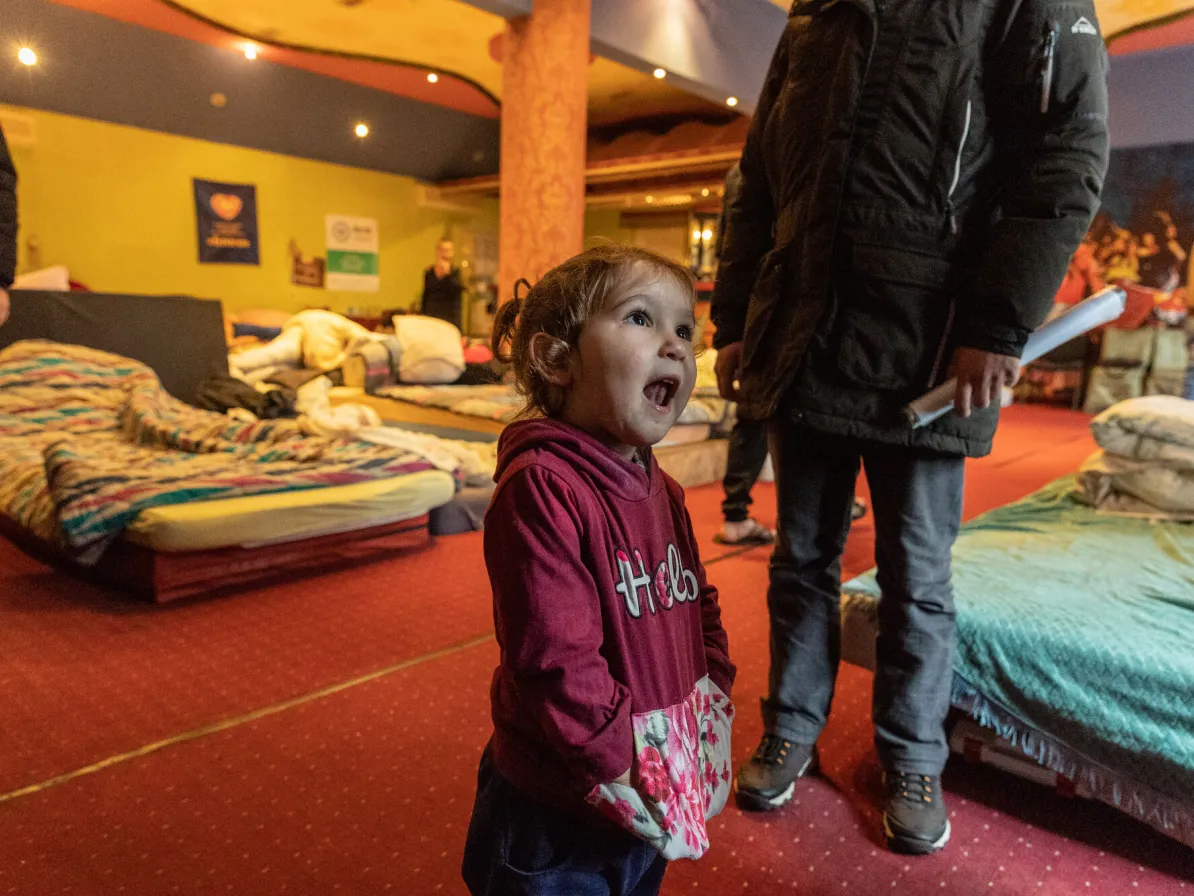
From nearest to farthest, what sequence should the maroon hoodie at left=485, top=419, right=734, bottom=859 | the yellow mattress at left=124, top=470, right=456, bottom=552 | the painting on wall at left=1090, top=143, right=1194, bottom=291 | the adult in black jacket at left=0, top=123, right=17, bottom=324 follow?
1. the maroon hoodie at left=485, top=419, right=734, bottom=859
2. the adult in black jacket at left=0, top=123, right=17, bottom=324
3. the yellow mattress at left=124, top=470, right=456, bottom=552
4. the painting on wall at left=1090, top=143, right=1194, bottom=291

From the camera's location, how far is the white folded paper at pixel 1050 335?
3.55 ft

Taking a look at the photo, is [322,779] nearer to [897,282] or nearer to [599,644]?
[599,644]

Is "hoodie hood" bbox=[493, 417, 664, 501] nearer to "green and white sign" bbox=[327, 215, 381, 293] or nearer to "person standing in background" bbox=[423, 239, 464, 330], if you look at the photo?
"person standing in background" bbox=[423, 239, 464, 330]

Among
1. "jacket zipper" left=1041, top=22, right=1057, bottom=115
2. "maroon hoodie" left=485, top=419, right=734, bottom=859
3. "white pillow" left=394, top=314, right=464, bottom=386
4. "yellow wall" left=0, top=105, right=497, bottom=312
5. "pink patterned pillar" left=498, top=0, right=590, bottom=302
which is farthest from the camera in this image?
"yellow wall" left=0, top=105, right=497, bottom=312

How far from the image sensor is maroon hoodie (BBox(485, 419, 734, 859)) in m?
0.62

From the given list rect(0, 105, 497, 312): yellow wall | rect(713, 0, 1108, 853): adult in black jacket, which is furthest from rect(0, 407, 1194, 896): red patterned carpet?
rect(0, 105, 497, 312): yellow wall

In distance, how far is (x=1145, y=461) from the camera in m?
2.06

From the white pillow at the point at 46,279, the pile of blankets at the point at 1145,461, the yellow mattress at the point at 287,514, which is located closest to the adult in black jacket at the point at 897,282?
the pile of blankets at the point at 1145,461

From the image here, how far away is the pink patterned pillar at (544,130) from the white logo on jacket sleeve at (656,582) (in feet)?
9.88

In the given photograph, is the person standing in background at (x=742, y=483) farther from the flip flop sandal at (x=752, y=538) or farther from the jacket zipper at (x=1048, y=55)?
the jacket zipper at (x=1048, y=55)

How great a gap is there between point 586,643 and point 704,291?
6.17 m

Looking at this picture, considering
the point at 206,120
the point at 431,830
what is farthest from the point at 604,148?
the point at 431,830

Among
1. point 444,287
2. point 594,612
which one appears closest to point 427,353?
point 444,287

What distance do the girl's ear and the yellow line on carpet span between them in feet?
3.66
